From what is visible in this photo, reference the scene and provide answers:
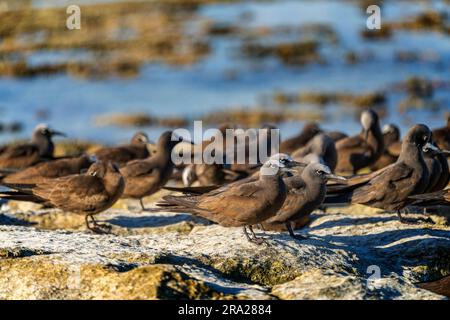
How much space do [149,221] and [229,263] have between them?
12.8 feet

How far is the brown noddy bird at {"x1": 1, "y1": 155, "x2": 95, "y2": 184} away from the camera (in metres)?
14.1

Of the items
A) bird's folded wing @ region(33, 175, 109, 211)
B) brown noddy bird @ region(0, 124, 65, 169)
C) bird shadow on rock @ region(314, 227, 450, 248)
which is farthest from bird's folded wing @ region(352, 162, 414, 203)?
brown noddy bird @ region(0, 124, 65, 169)

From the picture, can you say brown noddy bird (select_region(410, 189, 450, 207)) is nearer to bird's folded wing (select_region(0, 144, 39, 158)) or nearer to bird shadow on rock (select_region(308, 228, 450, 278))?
bird shadow on rock (select_region(308, 228, 450, 278))

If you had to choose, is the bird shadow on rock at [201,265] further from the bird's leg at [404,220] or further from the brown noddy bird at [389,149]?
the brown noddy bird at [389,149]

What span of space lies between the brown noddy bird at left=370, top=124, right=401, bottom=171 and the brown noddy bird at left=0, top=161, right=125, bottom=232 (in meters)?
5.82

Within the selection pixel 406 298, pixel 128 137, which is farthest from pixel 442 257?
pixel 128 137

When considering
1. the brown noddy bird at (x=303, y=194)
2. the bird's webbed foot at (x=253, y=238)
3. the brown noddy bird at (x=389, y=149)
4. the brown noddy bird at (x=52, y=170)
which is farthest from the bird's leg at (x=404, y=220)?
the brown noddy bird at (x=52, y=170)

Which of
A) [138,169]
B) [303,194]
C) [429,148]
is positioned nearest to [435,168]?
[429,148]

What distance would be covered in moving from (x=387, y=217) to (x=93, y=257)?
482 cm

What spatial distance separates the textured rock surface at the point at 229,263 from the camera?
7.43m

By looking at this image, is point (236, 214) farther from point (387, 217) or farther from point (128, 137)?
point (128, 137)

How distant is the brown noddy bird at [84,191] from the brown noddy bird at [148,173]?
120 centimetres

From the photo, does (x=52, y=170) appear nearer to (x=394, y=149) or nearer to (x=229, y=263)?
(x=229, y=263)

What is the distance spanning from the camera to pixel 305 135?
16859 millimetres
